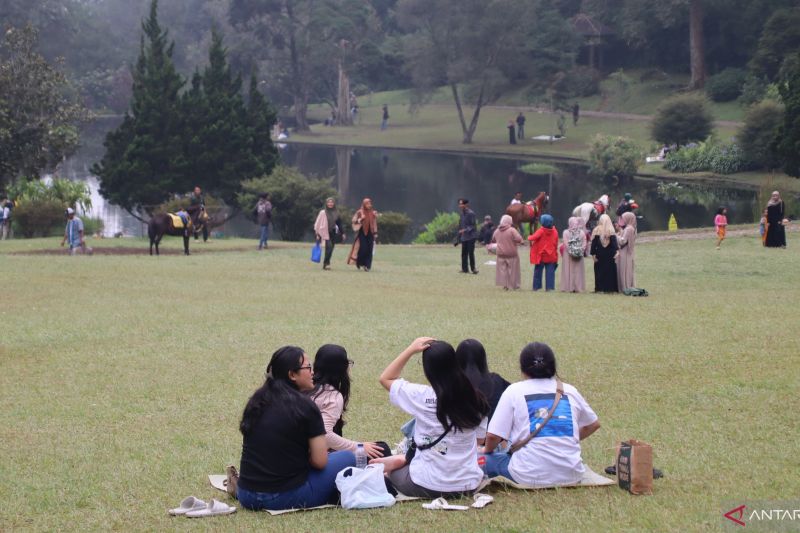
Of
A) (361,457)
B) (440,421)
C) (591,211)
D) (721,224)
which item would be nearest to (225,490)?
(361,457)

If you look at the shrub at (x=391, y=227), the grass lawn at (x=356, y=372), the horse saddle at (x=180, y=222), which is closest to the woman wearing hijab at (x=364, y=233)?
the grass lawn at (x=356, y=372)

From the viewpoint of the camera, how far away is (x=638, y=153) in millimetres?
64500

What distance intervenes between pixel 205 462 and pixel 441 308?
10177 mm

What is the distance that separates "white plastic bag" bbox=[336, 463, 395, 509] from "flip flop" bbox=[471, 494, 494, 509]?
0.56 metres

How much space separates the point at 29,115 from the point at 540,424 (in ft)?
122

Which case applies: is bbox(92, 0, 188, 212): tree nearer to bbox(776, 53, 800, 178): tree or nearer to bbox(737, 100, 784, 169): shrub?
bbox(776, 53, 800, 178): tree

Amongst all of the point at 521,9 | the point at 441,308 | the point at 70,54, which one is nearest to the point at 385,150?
the point at 521,9

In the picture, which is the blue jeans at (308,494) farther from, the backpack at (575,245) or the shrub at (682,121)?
the shrub at (682,121)

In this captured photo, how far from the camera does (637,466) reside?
7.76 metres

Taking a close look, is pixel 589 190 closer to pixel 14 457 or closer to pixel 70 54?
pixel 14 457

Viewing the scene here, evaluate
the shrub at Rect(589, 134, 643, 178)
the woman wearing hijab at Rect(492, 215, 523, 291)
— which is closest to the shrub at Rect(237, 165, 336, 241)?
the woman wearing hijab at Rect(492, 215, 523, 291)

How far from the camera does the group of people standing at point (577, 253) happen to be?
21.3 meters

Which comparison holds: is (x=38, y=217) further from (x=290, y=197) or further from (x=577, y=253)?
(x=577, y=253)

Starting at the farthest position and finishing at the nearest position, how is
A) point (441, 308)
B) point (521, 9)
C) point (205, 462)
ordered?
point (521, 9)
point (441, 308)
point (205, 462)
